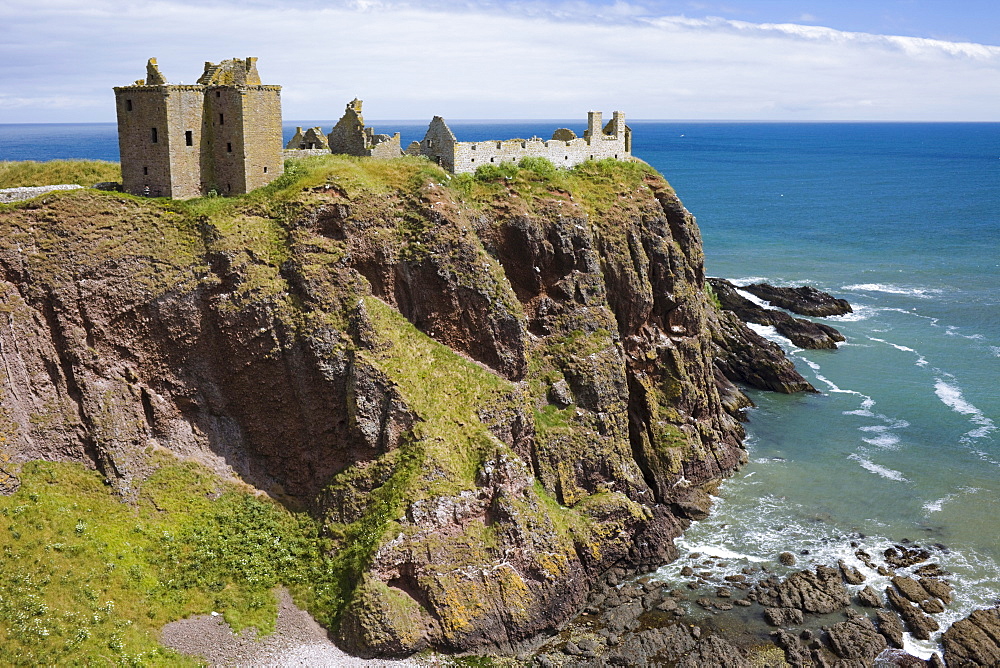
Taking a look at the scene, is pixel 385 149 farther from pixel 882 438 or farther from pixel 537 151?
pixel 882 438

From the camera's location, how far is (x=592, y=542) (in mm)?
51781

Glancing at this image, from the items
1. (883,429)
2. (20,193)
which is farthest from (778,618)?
(20,193)

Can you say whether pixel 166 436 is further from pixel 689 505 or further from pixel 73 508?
pixel 689 505

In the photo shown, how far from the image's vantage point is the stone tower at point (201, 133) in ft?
174

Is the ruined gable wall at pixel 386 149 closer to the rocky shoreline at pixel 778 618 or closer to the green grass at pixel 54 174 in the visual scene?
the green grass at pixel 54 174

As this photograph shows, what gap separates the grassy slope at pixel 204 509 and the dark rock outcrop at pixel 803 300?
180 ft

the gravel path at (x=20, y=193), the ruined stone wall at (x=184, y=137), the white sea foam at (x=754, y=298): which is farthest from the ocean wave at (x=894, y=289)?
the gravel path at (x=20, y=193)

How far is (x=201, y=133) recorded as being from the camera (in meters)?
54.8

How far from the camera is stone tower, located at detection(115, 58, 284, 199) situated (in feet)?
174

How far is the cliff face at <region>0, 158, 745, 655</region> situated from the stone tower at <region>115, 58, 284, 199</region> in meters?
2.36

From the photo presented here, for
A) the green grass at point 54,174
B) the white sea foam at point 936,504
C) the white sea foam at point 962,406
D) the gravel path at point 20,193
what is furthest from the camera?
the white sea foam at point 962,406

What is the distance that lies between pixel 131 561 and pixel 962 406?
63.5 meters

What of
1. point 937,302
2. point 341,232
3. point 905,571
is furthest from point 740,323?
point 341,232

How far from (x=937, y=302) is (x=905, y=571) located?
66.2 metres
